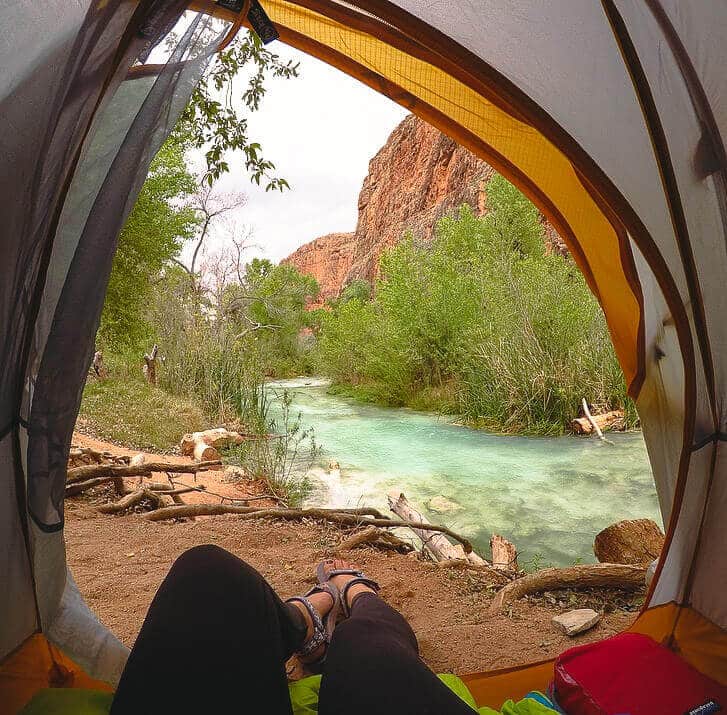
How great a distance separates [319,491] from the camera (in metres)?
4.95

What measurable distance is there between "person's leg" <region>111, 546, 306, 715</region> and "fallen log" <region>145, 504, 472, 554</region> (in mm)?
2063

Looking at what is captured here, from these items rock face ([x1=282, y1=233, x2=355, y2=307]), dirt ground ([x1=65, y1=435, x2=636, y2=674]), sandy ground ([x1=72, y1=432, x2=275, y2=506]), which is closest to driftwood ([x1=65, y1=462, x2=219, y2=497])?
dirt ground ([x1=65, y1=435, x2=636, y2=674])

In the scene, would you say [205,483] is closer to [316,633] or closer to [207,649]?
[316,633]

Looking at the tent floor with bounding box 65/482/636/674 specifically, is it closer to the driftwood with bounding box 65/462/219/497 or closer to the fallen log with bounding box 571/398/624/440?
the driftwood with bounding box 65/462/219/497

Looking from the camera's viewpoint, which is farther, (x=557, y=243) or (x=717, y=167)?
(x=557, y=243)

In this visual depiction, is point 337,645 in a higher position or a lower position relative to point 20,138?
lower

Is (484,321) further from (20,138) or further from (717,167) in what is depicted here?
(20,138)

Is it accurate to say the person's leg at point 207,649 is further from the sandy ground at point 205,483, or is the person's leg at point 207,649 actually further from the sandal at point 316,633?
the sandy ground at point 205,483

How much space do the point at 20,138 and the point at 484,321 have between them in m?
8.77

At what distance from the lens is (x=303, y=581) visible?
2.25m

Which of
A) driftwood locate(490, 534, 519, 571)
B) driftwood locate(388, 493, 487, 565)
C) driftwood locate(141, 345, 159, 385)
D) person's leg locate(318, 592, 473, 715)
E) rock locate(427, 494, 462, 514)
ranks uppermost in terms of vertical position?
driftwood locate(141, 345, 159, 385)

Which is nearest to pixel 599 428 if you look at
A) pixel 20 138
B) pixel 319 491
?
pixel 319 491

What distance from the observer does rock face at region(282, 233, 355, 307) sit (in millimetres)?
43062

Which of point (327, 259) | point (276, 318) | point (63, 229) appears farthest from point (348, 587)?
point (327, 259)
